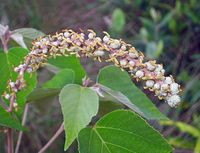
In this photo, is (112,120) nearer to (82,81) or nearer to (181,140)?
(82,81)

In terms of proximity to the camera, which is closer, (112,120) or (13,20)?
(112,120)

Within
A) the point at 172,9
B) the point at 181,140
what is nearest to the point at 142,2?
the point at 172,9

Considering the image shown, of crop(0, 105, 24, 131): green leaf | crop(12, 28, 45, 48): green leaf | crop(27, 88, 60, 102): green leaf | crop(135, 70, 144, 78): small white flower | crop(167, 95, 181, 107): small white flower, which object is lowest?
crop(0, 105, 24, 131): green leaf

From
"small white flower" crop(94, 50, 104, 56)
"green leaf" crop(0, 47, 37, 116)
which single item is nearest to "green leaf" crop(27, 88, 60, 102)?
"green leaf" crop(0, 47, 37, 116)

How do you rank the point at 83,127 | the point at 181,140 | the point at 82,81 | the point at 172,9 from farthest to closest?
1. the point at 172,9
2. the point at 181,140
3. the point at 82,81
4. the point at 83,127

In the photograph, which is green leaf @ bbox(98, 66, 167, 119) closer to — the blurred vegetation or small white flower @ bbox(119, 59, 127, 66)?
small white flower @ bbox(119, 59, 127, 66)

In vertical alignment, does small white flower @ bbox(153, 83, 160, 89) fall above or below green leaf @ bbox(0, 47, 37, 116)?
above
